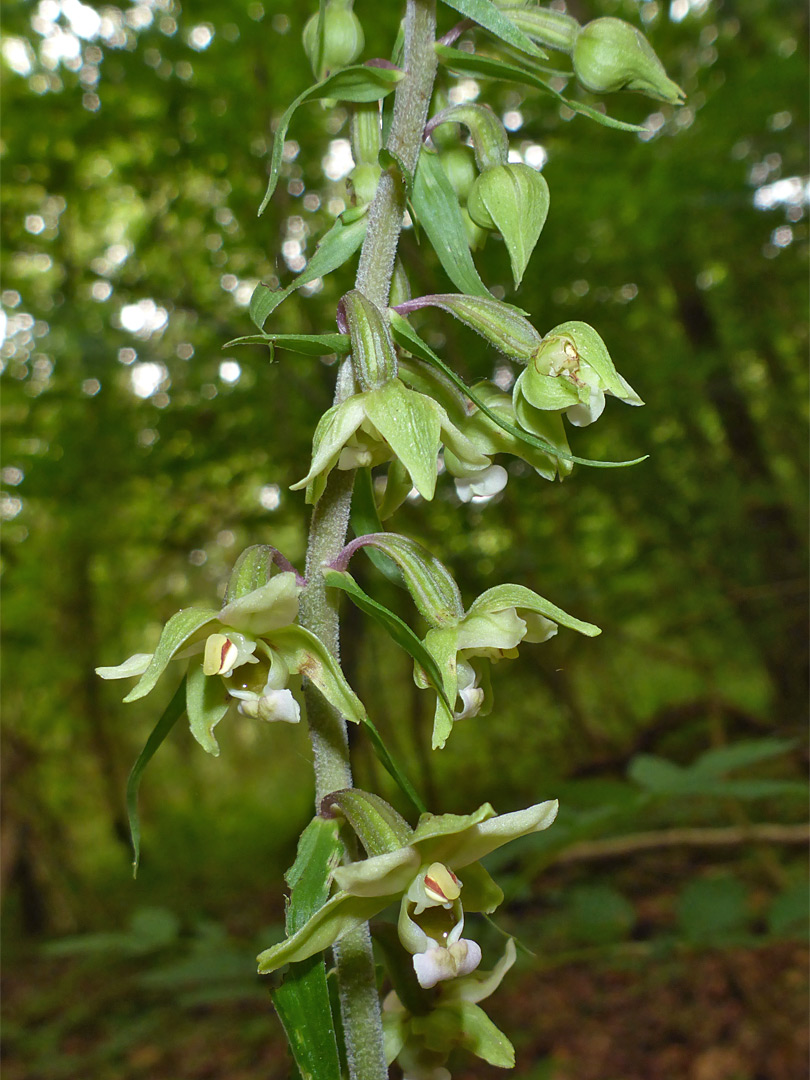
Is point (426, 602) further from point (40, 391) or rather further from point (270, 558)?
point (40, 391)

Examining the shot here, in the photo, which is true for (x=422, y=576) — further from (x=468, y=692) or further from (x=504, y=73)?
(x=504, y=73)

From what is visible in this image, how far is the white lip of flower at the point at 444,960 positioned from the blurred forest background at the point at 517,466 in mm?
1369

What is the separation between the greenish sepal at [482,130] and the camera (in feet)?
3.51

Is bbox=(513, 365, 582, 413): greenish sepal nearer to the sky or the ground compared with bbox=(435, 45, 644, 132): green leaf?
nearer to the ground

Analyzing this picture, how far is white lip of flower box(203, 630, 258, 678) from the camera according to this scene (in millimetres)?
882

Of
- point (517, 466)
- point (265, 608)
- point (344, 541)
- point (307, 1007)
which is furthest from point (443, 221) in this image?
point (517, 466)

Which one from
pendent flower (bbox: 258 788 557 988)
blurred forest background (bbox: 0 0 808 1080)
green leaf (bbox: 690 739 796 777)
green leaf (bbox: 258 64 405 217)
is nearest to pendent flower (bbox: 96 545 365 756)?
pendent flower (bbox: 258 788 557 988)

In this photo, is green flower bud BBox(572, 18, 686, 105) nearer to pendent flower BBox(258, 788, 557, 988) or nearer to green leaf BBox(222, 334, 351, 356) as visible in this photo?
green leaf BBox(222, 334, 351, 356)

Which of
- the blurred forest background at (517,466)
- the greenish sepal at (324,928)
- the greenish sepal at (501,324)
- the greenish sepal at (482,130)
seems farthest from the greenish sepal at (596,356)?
the blurred forest background at (517,466)

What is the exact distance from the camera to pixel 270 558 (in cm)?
98

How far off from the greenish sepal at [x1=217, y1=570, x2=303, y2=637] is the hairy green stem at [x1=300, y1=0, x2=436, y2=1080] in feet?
0.22

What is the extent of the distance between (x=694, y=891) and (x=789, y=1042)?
0.87 m

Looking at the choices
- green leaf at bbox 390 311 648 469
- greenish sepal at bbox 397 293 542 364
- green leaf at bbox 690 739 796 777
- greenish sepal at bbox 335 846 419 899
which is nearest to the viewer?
greenish sepal at bbox 335 846 419 899

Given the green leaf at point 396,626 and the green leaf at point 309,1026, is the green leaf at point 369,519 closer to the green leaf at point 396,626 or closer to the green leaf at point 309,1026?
the green leaf at point 396,626
